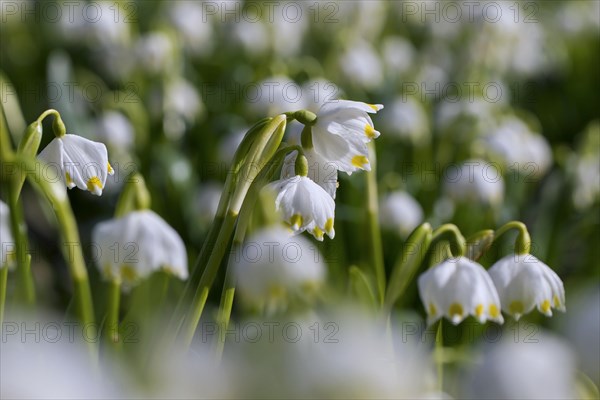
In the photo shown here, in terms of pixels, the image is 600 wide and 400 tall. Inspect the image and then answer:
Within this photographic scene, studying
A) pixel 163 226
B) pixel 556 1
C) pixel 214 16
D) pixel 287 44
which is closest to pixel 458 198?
pixel 163 226

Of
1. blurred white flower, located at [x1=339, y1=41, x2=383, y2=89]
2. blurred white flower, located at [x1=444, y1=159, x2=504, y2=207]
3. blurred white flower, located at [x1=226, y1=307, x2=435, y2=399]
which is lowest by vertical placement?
blurred white flower, located at [x1=444, y1=159, x2=504, y2=207]

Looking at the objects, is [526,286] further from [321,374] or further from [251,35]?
[251,35]

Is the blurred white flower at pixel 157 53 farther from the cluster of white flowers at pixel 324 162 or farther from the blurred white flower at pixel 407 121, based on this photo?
the cluster of white flowers at pixel 324 162

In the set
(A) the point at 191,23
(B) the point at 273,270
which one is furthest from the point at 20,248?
(A) the point at 191,23

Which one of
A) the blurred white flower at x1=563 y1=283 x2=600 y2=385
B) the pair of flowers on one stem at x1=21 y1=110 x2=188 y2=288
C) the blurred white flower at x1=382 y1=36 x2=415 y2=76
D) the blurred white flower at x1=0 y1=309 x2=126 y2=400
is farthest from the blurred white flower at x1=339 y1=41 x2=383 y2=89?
the blurred white flower at x1=0 y1=309 x2=126 y2=400

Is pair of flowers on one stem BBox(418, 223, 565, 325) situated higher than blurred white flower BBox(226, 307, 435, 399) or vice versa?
blurred white flower BBox(226, 307, 435, 399)

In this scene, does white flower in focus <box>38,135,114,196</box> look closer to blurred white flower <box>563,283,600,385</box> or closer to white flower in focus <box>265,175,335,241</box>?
white flower in focus <box>265,175,335,241</box>
